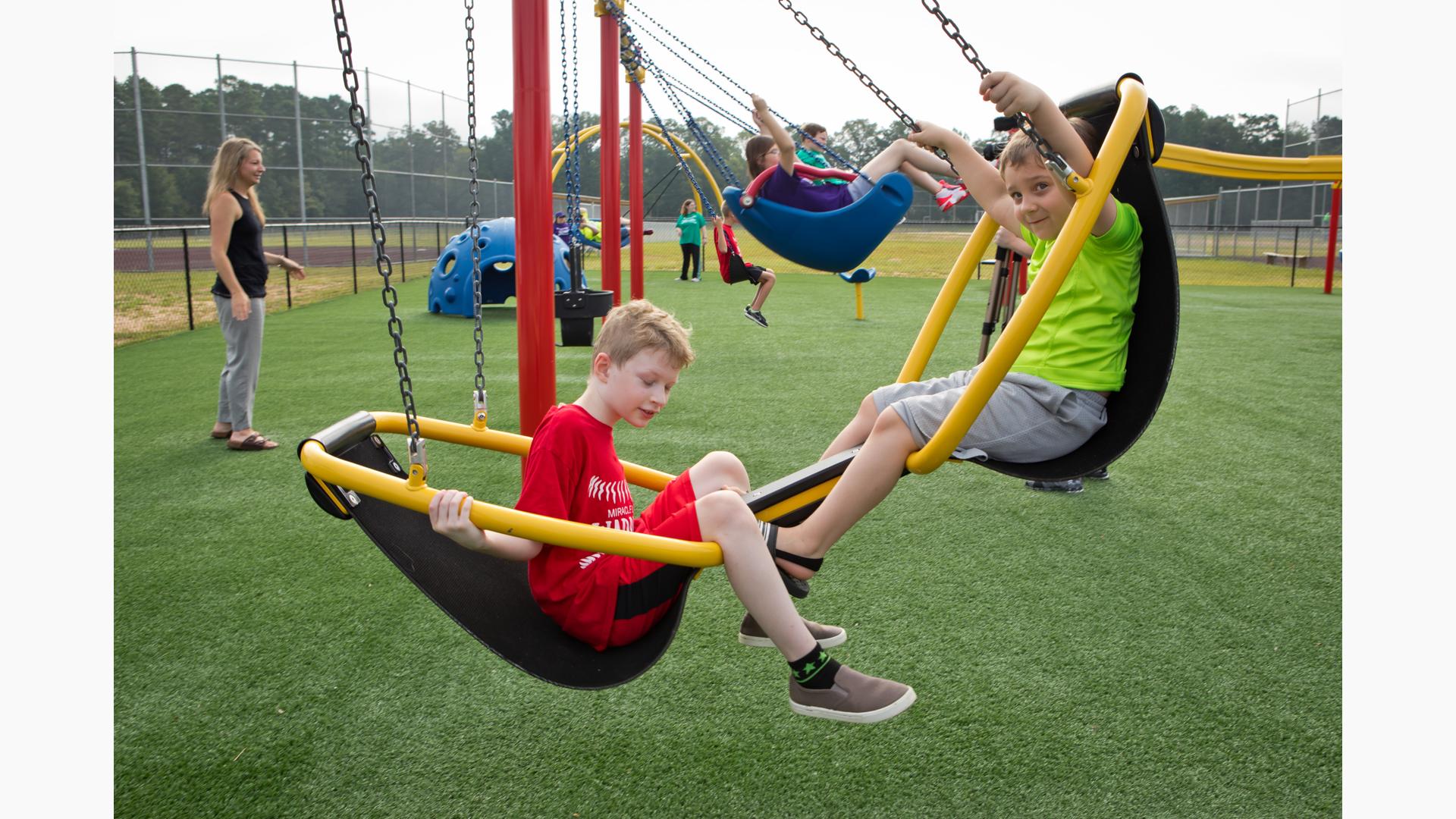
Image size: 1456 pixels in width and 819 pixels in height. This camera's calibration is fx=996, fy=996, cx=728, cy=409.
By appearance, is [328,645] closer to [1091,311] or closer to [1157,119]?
[1091,311]

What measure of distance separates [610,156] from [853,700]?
5.04 meters

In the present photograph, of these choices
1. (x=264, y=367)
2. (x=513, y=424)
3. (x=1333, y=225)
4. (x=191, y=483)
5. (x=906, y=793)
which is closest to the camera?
(x=906, y=793)

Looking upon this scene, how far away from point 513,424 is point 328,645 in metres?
3.03

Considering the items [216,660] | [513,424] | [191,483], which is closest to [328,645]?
[216,660]

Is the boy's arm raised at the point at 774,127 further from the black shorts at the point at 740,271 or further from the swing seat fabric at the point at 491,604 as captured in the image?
the swing seat fabric at the point at 491,604

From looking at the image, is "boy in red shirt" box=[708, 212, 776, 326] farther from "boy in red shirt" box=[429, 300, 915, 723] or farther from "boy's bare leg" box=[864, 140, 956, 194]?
"boy in red shirt" box=[429, 300, 915, 723]

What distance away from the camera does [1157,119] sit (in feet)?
8.20

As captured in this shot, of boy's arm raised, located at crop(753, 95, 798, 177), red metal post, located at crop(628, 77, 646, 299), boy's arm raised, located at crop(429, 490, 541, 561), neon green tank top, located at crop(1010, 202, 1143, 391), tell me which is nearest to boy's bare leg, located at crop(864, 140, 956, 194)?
boy's arm raised, located at crop(753, 95, 798, 177)

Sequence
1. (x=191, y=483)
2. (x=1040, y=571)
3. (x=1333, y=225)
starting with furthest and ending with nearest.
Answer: (x=1333, y=225) < (x=191, y=483) < (x=1040, y=571)

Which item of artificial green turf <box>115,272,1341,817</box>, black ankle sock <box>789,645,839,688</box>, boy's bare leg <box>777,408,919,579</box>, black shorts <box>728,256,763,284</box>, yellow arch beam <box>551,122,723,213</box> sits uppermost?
yellow arch beam <box>551,122,723,213</box>

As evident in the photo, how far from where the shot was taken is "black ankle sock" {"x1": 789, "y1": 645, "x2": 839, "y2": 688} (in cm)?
221

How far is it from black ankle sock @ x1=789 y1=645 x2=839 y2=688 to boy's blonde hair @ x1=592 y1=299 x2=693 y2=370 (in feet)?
2.31

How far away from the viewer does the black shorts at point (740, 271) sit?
7340mm

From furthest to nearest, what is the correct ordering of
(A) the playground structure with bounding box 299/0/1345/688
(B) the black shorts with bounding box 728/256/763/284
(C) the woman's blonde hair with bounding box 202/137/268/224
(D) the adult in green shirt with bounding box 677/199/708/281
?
1. (D) the adult in green shirt with bounding box 677/199/708/281
2. (B) the black shorts with bounding box 728/256/763/284
3. (C) the woman's blonde hair with bounding box 202/137/268/224
4. (A) the playground structure with bounding box 299/0/1345/688
